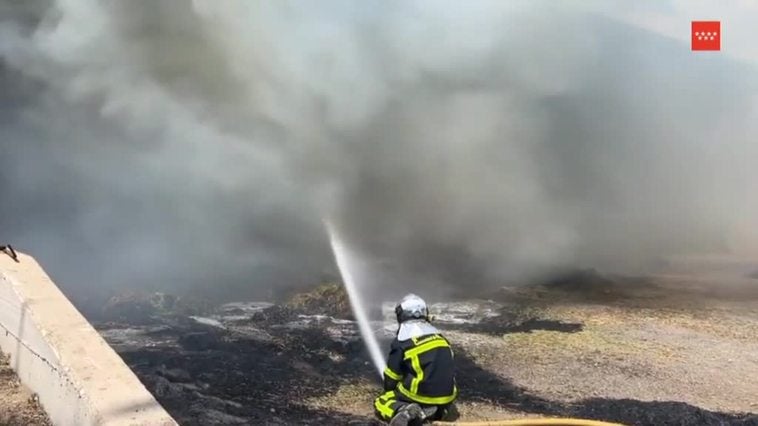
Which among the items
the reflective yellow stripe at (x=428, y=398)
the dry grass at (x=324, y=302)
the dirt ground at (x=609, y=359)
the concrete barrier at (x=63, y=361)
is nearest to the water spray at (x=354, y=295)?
the dry grass at (x=324, y=302)

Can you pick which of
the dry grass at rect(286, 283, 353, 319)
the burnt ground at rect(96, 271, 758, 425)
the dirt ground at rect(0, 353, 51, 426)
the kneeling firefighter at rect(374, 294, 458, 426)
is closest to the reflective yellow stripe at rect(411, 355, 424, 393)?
the kneeling firefighter at rect(374, 294, 458, 426)

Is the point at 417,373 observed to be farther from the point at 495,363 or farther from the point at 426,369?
the point at 495,363

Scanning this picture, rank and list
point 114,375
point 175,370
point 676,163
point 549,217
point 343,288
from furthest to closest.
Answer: point 676,163 → point 549,217 → point 343,288 → point 175,370 → point 114,375

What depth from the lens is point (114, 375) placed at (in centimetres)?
348

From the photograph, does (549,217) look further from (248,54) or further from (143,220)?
(143,220)

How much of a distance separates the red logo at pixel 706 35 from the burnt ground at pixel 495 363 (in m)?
6.25

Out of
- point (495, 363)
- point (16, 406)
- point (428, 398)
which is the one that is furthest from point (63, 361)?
point (495, 363)

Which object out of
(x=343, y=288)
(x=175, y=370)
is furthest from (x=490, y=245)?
(x=175, y=370)

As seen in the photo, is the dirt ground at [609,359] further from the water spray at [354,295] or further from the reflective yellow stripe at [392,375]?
the water spray at [354,295]

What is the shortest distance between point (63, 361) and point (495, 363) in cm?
370

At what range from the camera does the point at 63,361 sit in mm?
3561

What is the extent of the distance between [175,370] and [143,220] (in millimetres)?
4684

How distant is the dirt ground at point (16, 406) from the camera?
3.64 meters

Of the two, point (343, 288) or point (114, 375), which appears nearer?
point (114, 375)
